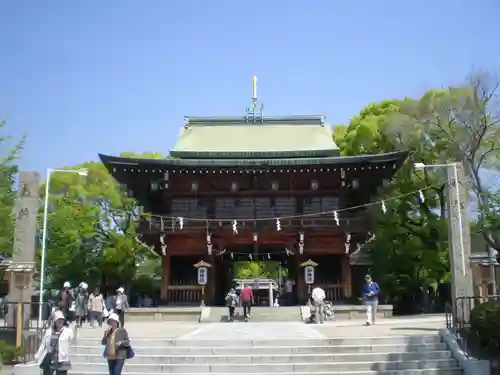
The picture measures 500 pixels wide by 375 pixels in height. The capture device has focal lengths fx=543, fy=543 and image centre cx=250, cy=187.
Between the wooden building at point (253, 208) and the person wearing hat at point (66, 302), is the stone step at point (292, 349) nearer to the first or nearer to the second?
the person wearing hat at point (66, 302)

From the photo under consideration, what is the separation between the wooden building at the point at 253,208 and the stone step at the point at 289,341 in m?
13.1

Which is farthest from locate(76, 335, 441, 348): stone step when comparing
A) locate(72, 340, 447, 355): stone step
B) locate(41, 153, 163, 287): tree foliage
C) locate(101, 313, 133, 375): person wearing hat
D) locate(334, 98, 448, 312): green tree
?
locate(41, 153, 163, 287): tree foliage

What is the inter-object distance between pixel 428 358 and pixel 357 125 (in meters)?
24.9

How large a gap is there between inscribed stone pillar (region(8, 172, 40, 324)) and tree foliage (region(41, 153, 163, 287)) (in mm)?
21709

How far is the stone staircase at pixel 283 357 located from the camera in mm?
13609

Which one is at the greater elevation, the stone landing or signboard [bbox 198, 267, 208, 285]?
signboard [bbox 198, 267, 208, 285]

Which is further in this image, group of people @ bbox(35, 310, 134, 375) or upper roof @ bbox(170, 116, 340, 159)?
upper roof @ bbox(170, 116, 340, 159)

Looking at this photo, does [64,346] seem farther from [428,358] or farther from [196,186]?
[196,186]

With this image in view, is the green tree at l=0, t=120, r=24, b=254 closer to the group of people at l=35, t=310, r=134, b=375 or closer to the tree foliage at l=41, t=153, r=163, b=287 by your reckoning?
the group of people at l=35, t=310, r=134, b=375

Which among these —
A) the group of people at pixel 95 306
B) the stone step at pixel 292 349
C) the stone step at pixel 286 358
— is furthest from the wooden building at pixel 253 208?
the stone step at pixel 286 358

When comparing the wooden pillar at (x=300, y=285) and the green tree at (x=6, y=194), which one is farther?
the wooden pillar at (x=300, y=285)

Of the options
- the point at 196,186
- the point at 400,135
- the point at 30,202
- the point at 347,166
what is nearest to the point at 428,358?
the point at 30,202

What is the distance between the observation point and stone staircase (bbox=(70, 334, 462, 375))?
13.6 m

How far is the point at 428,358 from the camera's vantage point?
14.1 meters
